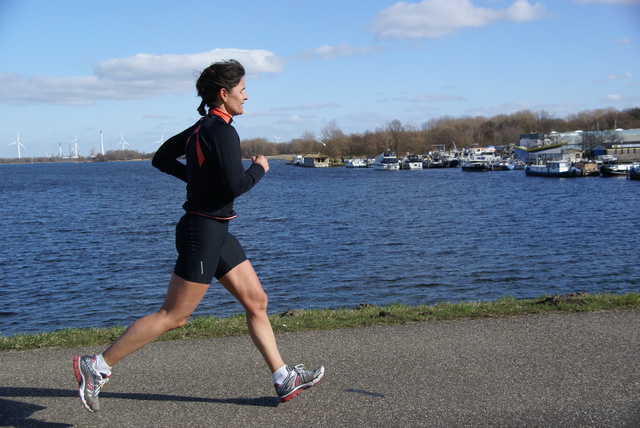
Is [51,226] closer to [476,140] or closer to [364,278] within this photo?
[364,278]

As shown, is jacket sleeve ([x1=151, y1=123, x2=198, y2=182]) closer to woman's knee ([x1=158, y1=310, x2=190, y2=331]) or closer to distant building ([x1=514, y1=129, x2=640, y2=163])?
woman's knee ([x1=158, y1=310, x2=190, y2=331])

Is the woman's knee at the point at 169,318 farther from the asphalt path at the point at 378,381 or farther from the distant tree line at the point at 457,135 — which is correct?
the distant tree line at the point at 457,135

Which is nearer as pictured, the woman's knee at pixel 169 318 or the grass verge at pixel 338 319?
the woman's knee at pixel 169 318

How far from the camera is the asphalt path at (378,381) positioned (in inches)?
148

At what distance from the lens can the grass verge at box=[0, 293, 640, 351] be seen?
18.6ft

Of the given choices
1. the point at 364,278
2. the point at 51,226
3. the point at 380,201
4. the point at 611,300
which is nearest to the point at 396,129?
the point at 380,201

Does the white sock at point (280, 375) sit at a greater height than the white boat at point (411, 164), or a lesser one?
greater

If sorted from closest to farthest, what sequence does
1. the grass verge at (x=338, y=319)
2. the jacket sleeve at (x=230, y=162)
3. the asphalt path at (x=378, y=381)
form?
the jacket sleeve at (x=230, y=162) → the asphalt path at (x=378, y=381) → the grass verge at (x=338, y=319)

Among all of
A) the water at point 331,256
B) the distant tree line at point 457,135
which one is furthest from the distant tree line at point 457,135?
the water at point 331,256

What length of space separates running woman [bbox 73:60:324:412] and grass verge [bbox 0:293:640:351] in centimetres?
181

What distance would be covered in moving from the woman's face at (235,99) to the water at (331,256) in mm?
9795

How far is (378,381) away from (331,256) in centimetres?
1787

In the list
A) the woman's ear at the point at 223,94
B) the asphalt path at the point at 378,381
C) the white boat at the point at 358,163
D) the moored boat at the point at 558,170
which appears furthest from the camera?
the white boat at the point at 358,163

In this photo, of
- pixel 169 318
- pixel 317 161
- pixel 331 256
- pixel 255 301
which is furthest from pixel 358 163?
pixel 169 318
